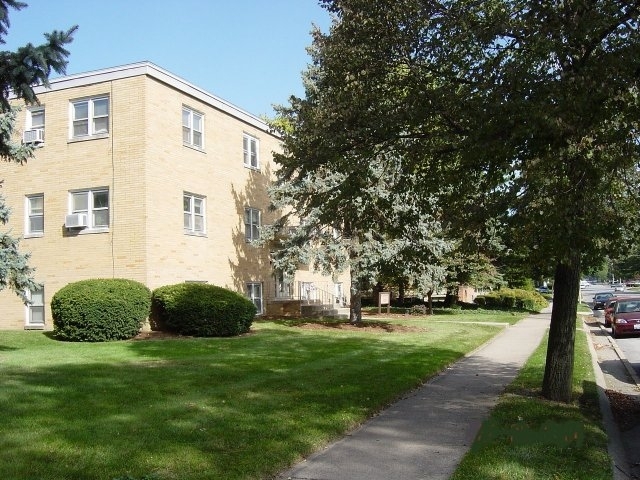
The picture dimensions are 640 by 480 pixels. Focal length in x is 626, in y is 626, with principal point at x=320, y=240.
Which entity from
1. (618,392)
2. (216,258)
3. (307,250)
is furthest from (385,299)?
(618,392)

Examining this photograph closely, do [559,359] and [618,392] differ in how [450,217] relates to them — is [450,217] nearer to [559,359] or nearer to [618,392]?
[559,359]

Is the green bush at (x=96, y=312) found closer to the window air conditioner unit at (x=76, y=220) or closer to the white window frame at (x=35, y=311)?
the window air conditioner unit at (x=76, y=220)

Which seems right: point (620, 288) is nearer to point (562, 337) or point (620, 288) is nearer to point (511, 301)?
point (511, 301)

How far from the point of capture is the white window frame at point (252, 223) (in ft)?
81.5

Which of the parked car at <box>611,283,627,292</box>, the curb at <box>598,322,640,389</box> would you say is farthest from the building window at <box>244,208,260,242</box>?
the parked car at <box>611,283,627,292</box>

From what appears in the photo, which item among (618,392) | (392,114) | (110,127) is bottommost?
(618,392)

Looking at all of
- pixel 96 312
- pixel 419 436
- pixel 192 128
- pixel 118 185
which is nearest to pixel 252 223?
pixel 192 128

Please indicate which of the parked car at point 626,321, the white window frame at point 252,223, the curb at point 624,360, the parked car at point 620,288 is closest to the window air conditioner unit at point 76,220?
the white window frame at point 252,223

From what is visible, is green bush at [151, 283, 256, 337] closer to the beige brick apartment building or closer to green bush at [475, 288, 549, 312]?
the beige brick apartment building

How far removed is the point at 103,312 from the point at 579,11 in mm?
13426

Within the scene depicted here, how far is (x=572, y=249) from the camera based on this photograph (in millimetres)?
6750

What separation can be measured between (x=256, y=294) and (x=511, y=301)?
77.1ft

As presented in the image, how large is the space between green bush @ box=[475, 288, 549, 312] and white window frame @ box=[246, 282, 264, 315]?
71.0 ft

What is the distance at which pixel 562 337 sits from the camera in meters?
9.14
